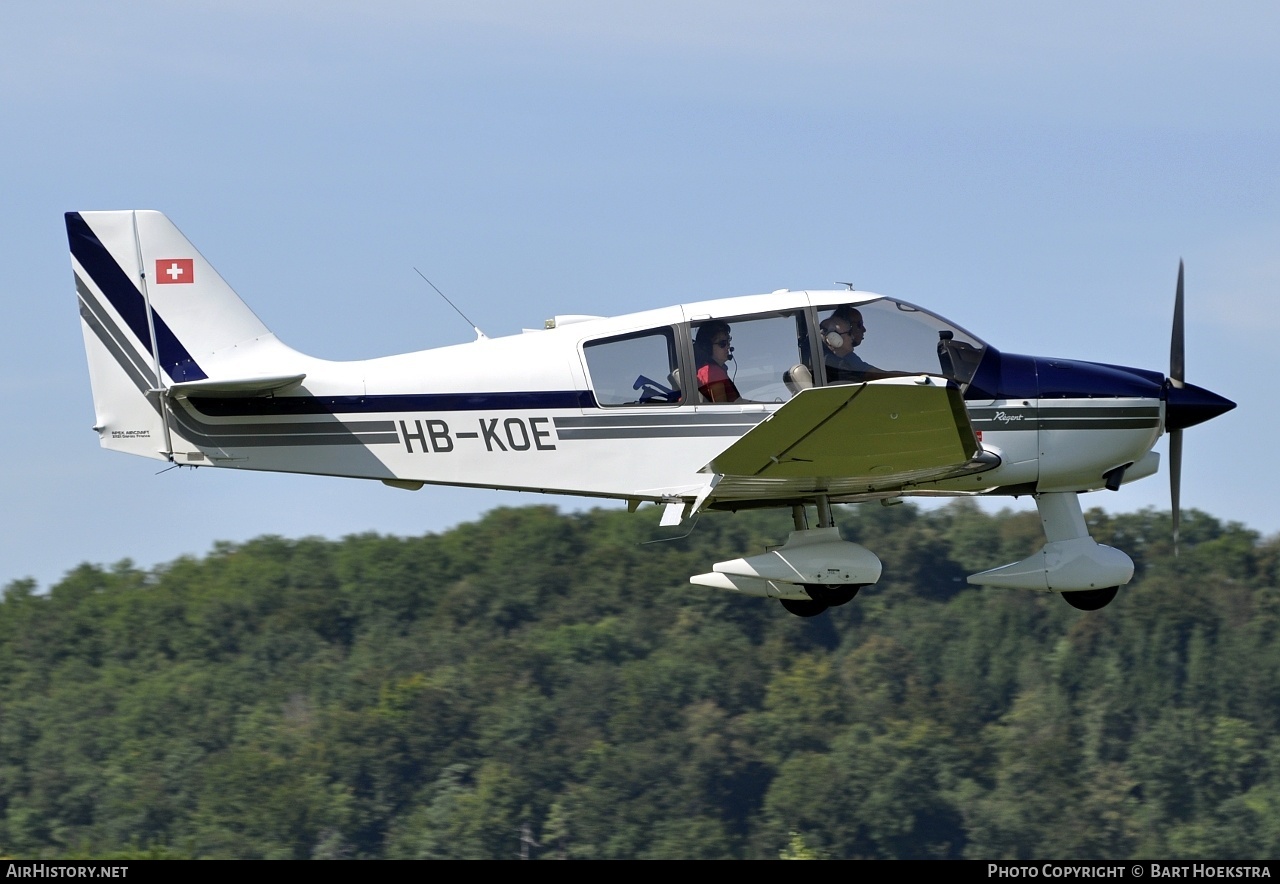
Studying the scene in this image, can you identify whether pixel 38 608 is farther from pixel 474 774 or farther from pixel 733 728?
pixel 733 728

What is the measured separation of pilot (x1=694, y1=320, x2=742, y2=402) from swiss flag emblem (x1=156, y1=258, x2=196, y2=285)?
158 inches

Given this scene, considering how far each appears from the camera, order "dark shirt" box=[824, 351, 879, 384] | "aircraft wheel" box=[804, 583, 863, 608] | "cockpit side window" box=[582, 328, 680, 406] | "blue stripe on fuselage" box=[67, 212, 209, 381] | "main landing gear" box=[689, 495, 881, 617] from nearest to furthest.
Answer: "dark shirt" box=[824, 351, 879, 384]
"cockpit side window" box=[582, 328, 680, 406]
"main landing gear" box=[689, 495, 881, 617]
"aircraft wheel" box=[804, 583, 863, 608]
"blue stripe on fuselage" box=[67, 212, 209, 381]

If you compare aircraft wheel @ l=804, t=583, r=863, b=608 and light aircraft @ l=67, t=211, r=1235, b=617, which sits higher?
light aircraft @ l=67, t=211, r=1235, b=617

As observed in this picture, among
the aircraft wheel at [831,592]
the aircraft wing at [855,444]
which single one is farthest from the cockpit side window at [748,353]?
the aircraft wheel at [831,592]

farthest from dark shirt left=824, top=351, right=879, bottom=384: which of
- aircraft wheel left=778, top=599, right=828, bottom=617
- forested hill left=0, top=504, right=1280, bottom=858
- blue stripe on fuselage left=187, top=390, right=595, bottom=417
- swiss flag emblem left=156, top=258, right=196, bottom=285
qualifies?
forested hill left=0, top=504, right=1280, bottom=858

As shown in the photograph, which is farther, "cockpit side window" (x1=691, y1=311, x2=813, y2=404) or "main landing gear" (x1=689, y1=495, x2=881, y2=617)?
"main landing gear" (x1=689, y1=495, x2=881, y2=617)

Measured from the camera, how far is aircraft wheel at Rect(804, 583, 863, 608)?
36.1 ft

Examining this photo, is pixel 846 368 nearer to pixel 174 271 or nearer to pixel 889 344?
pixel 889 344

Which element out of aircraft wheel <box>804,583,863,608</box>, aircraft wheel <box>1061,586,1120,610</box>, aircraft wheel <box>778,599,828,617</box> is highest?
aircraft wheel <box>804,583,863,608</box>

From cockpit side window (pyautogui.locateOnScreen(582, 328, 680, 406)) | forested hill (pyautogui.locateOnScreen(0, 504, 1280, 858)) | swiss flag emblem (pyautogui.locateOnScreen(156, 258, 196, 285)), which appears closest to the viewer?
cockpit side window (pyautogui.locateOnScreen(582, 328, 680, 406))

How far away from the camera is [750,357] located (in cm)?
1052

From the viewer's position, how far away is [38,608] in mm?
54438

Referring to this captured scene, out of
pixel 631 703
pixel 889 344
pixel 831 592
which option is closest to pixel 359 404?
pixel 831 592

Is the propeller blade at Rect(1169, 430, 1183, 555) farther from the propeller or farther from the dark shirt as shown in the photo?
the dark shirt
